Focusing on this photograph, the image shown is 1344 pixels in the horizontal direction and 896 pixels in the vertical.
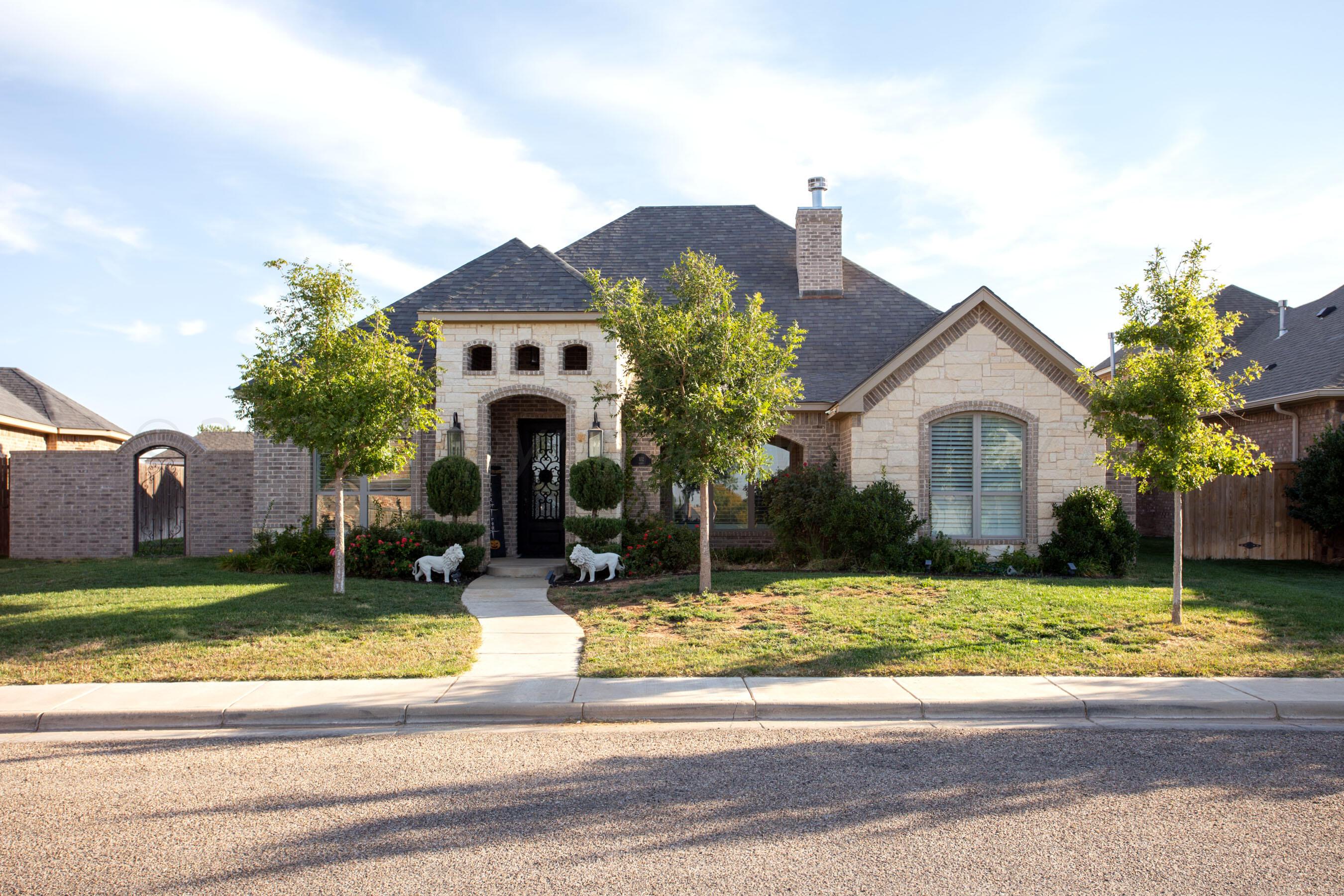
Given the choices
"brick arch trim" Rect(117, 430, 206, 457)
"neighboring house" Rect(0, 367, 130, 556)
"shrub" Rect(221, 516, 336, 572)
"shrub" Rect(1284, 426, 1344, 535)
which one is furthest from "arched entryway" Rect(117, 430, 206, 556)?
"shrub" Rect(1284, 426, 1344, 535)

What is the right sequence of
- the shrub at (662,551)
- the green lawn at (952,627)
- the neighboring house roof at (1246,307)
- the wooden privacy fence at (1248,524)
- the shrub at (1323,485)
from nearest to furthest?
the green lawn at (952,627), the shrub at (662,551), the shrub at (1323,485), the wooden privacy fence at (1248,524), the neighboring house roof at (1246,307)

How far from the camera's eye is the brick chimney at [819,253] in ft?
65.1

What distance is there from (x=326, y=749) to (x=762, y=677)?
3.85m

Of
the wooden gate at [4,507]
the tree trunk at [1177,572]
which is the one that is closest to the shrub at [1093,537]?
the tree trunk at [1177,572]

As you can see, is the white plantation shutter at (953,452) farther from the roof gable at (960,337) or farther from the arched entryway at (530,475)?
the arched entryway at (530,475)

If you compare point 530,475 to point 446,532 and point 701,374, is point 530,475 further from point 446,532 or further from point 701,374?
point 701,374

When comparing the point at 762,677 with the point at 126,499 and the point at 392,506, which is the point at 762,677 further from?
the point at 126,499

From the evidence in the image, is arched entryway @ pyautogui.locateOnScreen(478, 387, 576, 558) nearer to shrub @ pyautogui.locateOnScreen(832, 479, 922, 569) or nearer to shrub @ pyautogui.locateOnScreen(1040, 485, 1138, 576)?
shrub @ pyautogui.locateOnScreen(832, 479, 922, 569)

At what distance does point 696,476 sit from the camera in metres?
12.2

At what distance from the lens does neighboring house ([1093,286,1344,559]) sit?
17.2 m

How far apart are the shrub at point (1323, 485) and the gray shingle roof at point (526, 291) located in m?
14.0

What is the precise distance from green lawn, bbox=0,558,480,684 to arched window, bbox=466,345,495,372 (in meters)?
4.24

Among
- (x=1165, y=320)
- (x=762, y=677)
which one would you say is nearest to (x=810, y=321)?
(x=1165, y=320)

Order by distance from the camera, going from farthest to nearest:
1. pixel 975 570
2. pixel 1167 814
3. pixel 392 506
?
pixel 392 506, pixel 975 570, pixel 1167 814
